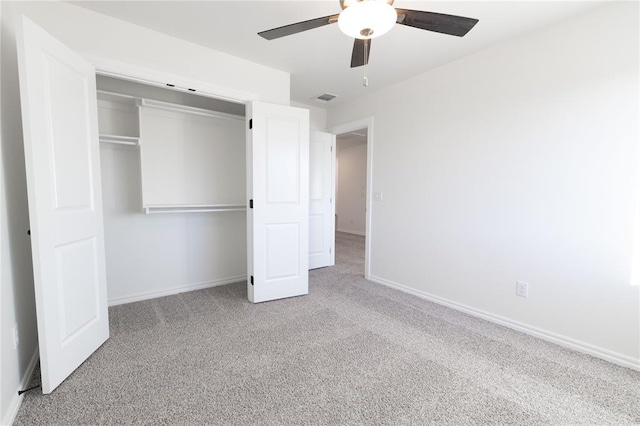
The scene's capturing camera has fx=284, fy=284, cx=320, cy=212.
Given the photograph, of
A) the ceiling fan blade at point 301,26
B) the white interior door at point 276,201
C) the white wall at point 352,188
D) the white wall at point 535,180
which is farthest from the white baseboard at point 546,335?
the white wall at point 352,188

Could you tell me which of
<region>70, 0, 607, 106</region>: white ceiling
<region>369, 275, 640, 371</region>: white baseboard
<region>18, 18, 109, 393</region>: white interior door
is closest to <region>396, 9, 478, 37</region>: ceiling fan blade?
<region>70, 0, 607, 106</region>: white ceiling

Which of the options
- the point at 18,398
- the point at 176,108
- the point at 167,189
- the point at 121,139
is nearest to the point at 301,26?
the point at 176,108

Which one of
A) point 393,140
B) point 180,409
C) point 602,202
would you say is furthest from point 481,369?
point 393,140

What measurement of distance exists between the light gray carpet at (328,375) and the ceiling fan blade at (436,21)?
6.72 ft

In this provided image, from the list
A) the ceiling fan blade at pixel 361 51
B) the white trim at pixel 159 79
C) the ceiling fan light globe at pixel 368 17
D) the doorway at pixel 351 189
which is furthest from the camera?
the doorway at pixel 351 189

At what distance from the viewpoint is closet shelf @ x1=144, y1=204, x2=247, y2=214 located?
117 inches

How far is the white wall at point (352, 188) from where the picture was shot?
7.80 metres

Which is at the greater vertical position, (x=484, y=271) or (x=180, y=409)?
(x=484, y=271)

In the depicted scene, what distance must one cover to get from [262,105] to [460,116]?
198 cm

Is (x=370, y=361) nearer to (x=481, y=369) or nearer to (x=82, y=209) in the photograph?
(x=481, y=369)

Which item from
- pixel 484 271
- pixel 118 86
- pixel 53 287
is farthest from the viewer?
pixel 118 86

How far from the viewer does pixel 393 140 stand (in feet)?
11.5

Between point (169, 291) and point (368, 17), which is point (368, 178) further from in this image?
point (169, 291)

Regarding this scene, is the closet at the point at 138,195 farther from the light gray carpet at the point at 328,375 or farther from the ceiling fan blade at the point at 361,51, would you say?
the ceiling fan blade at the point at 361,51
